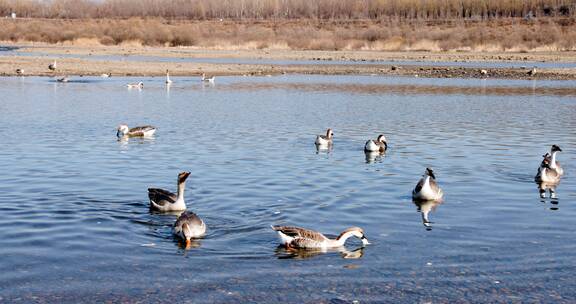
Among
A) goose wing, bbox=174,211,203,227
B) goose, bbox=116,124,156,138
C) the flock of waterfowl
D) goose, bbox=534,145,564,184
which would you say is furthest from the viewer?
goose, bbox=116,124,156,138

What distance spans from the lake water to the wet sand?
2389 cm

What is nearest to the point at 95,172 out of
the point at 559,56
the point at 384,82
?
the point at 384,82

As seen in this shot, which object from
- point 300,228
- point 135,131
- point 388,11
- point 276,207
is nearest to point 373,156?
point 276,207

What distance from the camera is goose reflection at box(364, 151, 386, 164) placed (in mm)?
23766

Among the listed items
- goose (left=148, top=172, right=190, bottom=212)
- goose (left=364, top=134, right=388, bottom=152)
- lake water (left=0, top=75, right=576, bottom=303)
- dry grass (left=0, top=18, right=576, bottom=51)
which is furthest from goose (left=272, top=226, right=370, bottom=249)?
dry grass (left=0, top=18, right=576, bottom=51)

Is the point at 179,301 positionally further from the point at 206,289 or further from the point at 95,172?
the point at 95,172

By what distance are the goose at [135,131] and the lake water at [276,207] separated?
44 centimetres

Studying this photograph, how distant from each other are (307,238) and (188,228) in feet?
6.89

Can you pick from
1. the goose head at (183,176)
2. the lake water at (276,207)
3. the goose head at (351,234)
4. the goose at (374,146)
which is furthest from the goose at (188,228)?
the goose at (374,146)

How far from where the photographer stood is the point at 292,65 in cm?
7306

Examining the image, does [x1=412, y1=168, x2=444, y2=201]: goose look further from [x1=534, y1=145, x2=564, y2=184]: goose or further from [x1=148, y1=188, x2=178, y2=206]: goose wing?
[x1=148, y1=188, x2=178, y2=206]: goose wing

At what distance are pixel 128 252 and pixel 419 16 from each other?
546 ft

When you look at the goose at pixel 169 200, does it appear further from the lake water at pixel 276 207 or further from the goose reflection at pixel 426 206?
the goose reflection at pixel 426 206

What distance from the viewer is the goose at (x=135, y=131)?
27.5 m
